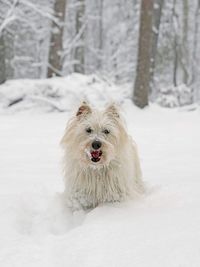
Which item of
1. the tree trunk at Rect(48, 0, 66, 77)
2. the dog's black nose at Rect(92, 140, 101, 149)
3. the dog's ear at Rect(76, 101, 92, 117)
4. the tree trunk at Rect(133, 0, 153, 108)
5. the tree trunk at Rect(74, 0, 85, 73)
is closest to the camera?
the dog's black nose at Rect(92, 140, 101, 149)

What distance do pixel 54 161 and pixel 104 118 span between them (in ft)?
9.19

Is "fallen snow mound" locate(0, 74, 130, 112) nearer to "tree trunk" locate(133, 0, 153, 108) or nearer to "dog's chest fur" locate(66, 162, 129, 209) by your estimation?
"tree trunk" locate(133, 0, 153, 108)

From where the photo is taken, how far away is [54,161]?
7727 mm

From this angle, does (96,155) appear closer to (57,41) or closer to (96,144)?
(96,144)

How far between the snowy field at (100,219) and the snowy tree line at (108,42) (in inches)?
303

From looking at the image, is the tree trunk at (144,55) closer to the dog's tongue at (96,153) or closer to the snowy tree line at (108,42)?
the snowy tree line at (108,42)

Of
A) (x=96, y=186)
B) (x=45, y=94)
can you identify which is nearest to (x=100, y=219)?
(x=96, y=186)

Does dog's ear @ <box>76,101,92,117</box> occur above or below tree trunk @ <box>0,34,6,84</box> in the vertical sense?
above

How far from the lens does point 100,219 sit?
437 centimetres

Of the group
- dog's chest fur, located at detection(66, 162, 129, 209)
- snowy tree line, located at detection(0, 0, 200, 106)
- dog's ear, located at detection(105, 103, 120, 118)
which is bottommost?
snowy tree line, located at detection(0, 0, 200, 106)

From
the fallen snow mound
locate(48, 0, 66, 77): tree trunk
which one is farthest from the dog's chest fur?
locate(48, 0, 66, 77): tree trunk

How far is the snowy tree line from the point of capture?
15836 millimetres

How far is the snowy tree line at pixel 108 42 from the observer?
15.8m

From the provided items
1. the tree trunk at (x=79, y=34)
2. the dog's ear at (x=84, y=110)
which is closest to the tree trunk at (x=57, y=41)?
the tree trunk at (x=79, y=34)
